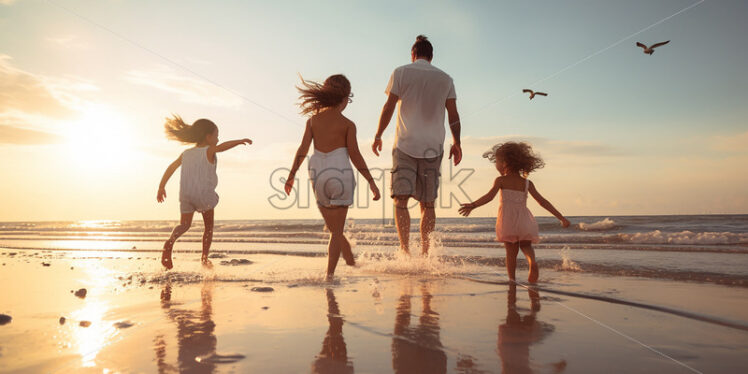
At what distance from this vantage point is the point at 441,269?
488cm

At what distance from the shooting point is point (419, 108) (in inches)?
207

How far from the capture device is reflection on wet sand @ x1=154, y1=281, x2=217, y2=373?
174 cm

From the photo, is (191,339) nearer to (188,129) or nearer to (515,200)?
(515,200)

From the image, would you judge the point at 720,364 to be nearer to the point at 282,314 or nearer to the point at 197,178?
the point at 282,314

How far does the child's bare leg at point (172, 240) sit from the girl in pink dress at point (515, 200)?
387 centimetres

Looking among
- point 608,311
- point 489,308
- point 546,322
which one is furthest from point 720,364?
point 489,308

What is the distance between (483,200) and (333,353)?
2838 millimetres

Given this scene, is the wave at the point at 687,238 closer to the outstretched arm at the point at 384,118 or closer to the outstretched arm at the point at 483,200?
the outstretched arm at the point at 483,200

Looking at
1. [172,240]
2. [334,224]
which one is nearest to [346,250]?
[334,224]

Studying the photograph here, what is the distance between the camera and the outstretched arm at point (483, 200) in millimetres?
4031

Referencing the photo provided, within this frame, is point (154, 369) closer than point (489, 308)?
Yes

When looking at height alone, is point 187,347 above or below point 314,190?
below

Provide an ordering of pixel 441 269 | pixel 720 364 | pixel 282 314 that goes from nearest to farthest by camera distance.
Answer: pixel 720 364, pixel 282 314, pixel 441 269

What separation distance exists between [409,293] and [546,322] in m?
1.26
